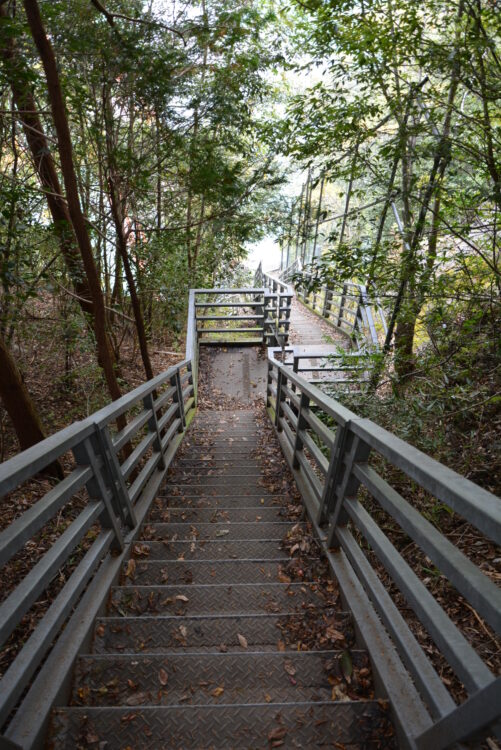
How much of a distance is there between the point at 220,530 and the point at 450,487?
236 centimetres

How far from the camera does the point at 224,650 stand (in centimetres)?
194

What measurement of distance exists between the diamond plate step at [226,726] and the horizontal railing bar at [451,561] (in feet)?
2.63

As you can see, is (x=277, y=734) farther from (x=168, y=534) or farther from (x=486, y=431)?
(x=486, y=431)

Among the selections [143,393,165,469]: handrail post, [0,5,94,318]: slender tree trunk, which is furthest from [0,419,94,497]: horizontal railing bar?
[0,5,94,318]: slender tree trunk

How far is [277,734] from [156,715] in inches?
18.8

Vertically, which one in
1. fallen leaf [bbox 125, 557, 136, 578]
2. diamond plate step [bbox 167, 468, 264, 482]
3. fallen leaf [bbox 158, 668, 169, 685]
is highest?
fallen leaf [bbox 158, 668, 169, 685]

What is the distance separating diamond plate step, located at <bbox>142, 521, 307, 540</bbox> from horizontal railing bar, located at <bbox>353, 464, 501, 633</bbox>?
A: 63.0 inches

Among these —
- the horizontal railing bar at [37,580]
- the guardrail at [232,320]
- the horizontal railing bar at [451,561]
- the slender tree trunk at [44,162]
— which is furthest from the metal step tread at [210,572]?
the guardrail at [232,320]

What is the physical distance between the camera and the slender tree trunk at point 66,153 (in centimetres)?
265

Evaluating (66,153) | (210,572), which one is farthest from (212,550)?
(66,153)

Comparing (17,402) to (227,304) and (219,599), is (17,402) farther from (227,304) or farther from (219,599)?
(227,304)

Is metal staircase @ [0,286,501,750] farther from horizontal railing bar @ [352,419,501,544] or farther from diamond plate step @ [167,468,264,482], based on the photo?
diamond plate step @ [167,468,264,482]

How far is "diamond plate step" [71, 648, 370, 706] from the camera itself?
1681mm

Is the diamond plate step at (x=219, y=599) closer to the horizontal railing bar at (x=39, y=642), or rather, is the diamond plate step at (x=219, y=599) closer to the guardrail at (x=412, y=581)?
the guardrail at (x=412, y=581)
